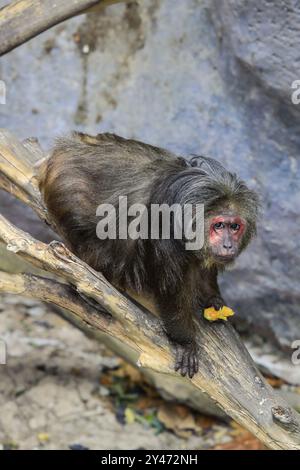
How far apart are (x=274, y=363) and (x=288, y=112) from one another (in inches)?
97.2

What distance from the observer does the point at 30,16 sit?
5.90 meters

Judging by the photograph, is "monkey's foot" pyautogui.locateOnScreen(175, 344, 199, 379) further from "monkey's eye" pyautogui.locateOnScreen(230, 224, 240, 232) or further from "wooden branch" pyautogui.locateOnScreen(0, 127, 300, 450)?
"monkey's eye" pyautogui.locateOnScreen(230, 224, 240, 232)

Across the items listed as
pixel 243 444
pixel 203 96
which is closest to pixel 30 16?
pixel 203 96

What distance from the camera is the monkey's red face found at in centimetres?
501

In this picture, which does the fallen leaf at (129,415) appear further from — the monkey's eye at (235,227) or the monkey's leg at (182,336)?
the monkey's eye at (235,227)

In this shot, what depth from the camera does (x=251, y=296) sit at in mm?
7605

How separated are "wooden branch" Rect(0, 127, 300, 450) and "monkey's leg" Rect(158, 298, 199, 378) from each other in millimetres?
48

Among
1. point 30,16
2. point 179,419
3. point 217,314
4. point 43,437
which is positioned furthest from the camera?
point 179,419

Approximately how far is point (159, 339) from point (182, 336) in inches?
6.2

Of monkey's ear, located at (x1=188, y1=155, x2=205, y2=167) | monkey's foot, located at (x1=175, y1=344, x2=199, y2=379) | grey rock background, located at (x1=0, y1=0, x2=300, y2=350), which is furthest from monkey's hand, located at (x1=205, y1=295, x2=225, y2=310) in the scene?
grey rock background, located at (x1=0, y1=0, x2=300, y2=350)

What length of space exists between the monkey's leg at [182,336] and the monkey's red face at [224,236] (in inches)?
18.2

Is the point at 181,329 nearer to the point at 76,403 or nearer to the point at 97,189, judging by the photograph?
the point at 97,189

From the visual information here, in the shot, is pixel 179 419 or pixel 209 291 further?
pixel 179 419
